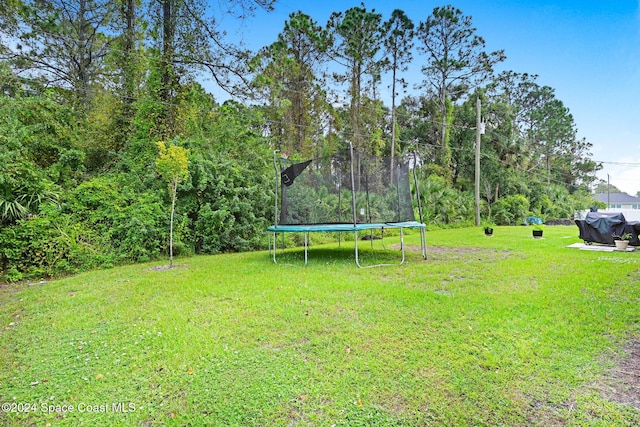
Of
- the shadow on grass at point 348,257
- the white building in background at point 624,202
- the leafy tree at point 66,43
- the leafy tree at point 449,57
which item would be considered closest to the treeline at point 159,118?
the leafy tree at point 66,43

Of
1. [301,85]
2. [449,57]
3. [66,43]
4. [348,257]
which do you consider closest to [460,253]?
[348,257]

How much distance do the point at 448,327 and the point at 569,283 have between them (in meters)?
2.55

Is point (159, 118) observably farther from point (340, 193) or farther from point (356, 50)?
point (356, 50)

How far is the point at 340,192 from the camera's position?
21.3 ft

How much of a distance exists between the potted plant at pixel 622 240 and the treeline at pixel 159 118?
6.92m

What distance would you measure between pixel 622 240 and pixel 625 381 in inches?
289

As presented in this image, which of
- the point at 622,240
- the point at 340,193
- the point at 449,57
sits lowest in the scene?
the point at 622,240

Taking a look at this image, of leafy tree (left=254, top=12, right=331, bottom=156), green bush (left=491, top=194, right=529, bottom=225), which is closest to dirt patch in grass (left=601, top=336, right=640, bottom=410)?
leafy tree (left=254, top=12, right=331, bottom=156)

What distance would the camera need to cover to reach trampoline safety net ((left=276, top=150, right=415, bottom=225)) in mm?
6391

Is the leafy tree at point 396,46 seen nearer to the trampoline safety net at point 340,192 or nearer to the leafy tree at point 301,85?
the leafy tree at point 301,85

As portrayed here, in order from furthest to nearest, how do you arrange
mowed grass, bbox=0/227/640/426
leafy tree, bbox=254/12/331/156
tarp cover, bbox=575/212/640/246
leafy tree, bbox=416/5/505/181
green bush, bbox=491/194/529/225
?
leafy tree, bbox=416/5/505/181, green bush, bbox=491/194/529/225, leafy tree, bbox=254/12/331/156, tarp cover, bbox=575/212/640/246, mowed grass, bbox=0/227/640/426

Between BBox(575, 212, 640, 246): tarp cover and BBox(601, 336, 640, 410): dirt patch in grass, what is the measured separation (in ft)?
23.3

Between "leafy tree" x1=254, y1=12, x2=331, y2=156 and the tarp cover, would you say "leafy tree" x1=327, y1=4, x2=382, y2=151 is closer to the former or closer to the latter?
"leafy tree" x1=254, y1=12, x2=331, y2=156

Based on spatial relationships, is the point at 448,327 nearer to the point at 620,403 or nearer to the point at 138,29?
the point at 620,403
